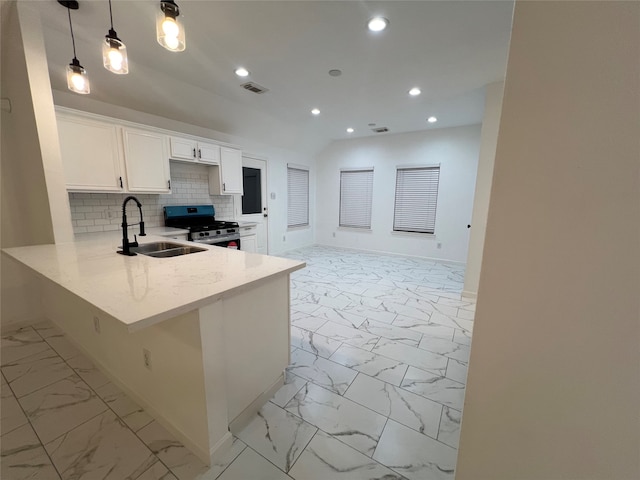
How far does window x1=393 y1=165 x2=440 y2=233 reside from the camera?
5293 mm

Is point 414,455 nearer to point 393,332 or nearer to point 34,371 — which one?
point 393,332

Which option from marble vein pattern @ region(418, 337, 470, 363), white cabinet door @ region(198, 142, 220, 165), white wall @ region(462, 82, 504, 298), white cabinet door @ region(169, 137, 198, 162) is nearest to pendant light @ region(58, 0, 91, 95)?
white cabinet door @ region(169, 137, 198, 162)

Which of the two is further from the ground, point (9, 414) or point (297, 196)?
point (297, 196)

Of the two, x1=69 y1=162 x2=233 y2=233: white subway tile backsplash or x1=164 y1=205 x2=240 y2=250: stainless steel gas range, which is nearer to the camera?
x1=69 y1=162 x2=233 y2=233: white subway tile backsplash

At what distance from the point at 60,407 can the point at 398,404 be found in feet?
7.42

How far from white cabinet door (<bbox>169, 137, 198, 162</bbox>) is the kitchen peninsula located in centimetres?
194

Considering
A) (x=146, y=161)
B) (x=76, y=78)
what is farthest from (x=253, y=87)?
(x=76, y=78)

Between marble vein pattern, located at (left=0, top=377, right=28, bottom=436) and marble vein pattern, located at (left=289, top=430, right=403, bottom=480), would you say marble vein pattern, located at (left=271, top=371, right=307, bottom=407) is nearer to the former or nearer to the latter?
marble vein pattern, located at (left=289, top=430, right=403, bottom=480)

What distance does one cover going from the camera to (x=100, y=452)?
1360 mm

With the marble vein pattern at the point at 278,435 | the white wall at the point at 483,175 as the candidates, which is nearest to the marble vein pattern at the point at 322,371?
the marble vein pattern at the point at 278,435

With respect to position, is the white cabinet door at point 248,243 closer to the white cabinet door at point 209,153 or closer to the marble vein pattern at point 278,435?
the white cabinet door at point 209,153

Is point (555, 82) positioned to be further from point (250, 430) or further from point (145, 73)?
point (145, 73)

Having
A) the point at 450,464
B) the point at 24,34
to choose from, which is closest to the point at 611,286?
the point at 450,464

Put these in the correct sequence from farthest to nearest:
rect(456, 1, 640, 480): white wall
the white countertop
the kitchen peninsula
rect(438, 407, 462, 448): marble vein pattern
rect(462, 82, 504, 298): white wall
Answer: rect(462, 82, 504, 298): white wall, rect(438, 407, 462, 448): marble vein pattern, the kitchen peninsula, the white countertop, rect(456, 1, 640, 480): white wall
